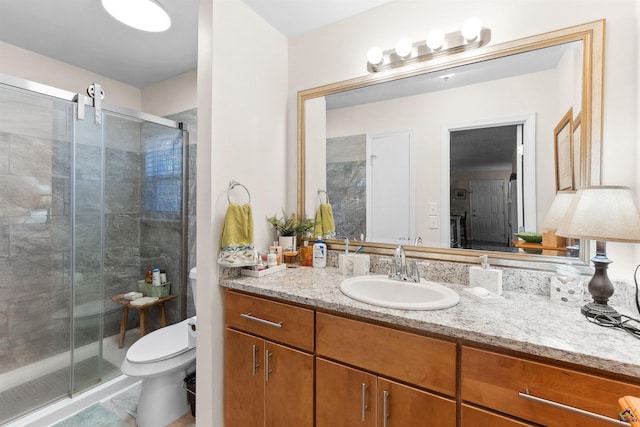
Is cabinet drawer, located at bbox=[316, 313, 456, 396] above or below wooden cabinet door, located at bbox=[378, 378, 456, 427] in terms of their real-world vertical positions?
above

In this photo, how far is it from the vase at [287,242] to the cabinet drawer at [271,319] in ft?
1.46

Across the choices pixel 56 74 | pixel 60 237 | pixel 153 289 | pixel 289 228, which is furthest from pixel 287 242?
pixel 56 74

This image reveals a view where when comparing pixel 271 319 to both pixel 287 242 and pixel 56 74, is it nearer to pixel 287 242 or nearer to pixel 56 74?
pixel 287 242

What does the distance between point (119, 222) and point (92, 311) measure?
0.71 meters

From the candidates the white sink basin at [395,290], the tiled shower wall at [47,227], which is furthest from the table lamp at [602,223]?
the tiled shower wall at [47,227]

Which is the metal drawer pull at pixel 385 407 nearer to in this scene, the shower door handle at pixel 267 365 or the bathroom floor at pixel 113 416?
the shower door handle at pixel 267 365

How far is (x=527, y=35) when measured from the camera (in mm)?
1260

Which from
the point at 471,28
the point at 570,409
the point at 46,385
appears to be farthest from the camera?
the point at 46,385

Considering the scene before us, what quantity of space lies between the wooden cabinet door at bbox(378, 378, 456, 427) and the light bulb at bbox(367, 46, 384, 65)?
4.92 feet

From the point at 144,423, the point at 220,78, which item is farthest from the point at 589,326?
the point at 144,423

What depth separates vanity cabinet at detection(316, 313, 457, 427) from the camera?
3.01 feet

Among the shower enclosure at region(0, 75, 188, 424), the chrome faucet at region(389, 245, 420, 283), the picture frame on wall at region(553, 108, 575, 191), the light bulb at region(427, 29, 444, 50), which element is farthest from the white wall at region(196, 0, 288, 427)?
the picture frame on wall at region(553, 108, 575, 191)

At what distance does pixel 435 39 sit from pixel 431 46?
0.03 m

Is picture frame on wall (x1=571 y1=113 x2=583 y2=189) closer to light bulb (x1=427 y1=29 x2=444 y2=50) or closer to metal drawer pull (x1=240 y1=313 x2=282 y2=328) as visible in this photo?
light bulb (x1=427 y1=29 x2=444 y2=50)
